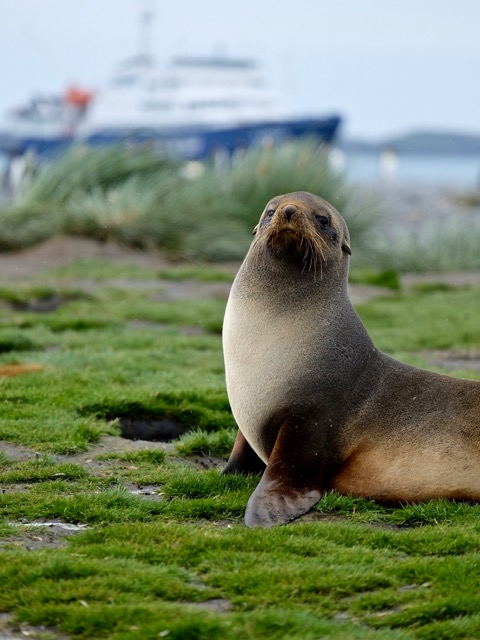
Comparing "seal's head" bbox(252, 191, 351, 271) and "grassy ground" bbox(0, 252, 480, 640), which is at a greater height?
"seal's head" bbox(252, 191, 351, 271)

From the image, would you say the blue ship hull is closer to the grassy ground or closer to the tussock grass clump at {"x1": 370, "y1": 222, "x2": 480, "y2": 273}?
the tussock grass clump at {"x1": 370, "y1": 222, "x2": 480, "y2": 273}

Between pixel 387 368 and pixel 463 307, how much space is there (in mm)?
8990

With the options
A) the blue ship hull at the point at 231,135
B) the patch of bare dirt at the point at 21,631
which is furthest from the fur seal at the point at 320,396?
the blue ship hull at the point at 231,135

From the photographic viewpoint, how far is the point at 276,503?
5832mm

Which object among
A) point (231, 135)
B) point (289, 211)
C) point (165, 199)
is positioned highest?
point (289, 211)

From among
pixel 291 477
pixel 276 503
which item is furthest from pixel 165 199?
pixel 276 503

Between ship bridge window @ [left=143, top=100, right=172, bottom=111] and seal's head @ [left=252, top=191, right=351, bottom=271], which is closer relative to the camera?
seal's head @ [left=252, top=191, right=351, bottom=271]

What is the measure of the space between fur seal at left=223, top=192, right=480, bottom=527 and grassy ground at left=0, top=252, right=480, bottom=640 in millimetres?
203

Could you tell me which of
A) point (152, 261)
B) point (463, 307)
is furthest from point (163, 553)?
point (152, 261)

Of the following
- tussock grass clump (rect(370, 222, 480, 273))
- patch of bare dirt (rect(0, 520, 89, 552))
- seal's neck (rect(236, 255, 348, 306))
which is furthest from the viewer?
tussock grass clump (rect(370, 222, 480, 273))

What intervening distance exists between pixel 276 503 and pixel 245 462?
83 cm

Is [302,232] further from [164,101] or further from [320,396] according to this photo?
[164,101]

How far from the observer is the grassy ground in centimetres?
438

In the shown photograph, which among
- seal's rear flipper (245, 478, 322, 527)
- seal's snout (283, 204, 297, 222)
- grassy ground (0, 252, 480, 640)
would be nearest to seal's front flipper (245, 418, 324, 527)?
seal's rear flipper (245, 478, 322, 527)
